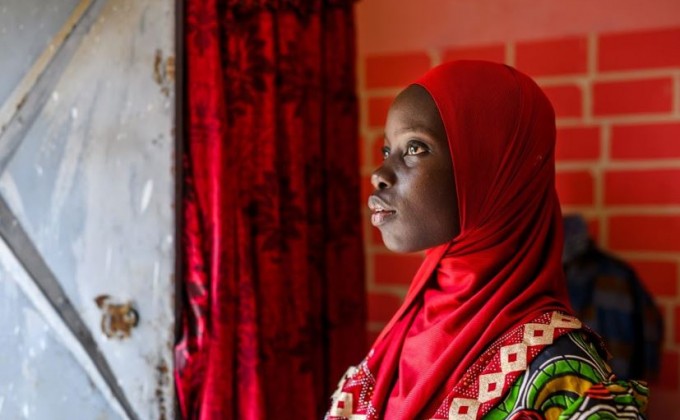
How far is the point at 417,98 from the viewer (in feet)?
3.35

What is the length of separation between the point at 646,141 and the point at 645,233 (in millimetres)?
250

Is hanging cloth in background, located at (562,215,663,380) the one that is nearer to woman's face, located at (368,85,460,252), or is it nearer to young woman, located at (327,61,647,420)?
young woman, located at (327,61,647,420)

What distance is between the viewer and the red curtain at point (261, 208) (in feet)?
4.57

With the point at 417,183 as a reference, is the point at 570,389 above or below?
below

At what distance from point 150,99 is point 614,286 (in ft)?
4.06

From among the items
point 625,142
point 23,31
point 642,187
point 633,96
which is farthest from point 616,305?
point 23,31

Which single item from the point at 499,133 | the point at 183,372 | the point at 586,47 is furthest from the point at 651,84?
the point at 183,372

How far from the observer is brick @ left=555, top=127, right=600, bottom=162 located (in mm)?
1777

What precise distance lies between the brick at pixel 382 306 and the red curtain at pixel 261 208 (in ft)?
1.41

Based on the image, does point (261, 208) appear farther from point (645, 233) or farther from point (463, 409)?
point (645, 233)

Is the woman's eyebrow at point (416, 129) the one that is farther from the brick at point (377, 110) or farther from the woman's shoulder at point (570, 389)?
the brick at point (377, 110)

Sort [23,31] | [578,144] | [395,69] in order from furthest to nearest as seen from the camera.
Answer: [395,69]
[578,144]
[23,31]

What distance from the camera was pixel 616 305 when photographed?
1.65 m

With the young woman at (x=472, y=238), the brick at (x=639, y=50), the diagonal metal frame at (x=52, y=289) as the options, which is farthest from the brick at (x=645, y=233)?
the diagonal metal frame at (x=52, y=289)
